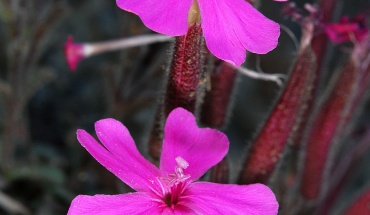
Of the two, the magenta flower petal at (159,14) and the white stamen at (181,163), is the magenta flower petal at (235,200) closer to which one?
the white stamen at (181,163)

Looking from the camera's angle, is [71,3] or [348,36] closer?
[348,36]

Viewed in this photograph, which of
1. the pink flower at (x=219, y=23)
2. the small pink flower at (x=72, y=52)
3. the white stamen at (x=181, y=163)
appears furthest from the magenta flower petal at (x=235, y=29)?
the small pink flower at (x=72, y=52)

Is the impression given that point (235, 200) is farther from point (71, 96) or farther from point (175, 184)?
point (71, 96)

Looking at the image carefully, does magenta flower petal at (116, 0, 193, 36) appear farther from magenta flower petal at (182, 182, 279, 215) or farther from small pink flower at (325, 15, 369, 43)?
small pink flower at (325, 15, 369, 43)

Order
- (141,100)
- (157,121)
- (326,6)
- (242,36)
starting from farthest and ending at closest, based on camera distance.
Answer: (141,100)
(326,6)
(157,121)
(242,36)

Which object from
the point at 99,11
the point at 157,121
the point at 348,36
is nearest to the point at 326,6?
the point at 348,36

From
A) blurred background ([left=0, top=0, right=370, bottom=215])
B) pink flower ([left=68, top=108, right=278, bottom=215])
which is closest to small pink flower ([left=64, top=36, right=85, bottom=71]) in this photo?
blurred background ([left=0, top=0, right=370, bottom=215])

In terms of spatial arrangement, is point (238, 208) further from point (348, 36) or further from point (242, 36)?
point (348, 36)

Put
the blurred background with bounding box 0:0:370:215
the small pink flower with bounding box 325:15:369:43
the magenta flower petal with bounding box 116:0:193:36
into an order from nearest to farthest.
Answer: the magenta flower petal with bounding box 116:0:193:36 < the small pink flower with bounding box 325:15:369:43 < the blurred background with bounding box 0:0:370:215
